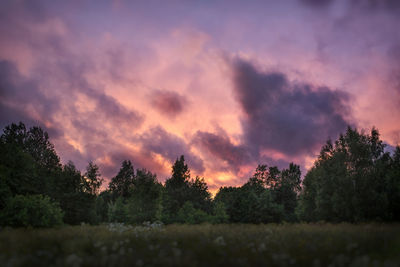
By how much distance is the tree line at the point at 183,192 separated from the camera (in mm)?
25188

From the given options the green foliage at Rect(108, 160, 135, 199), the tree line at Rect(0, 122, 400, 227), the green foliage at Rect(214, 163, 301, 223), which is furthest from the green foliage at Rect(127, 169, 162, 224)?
the green foliage at Rect(108, 160, 135, 199)

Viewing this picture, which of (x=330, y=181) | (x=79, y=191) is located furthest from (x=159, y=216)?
(x=330, y=181)

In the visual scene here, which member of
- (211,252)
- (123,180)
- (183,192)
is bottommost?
(211,252)

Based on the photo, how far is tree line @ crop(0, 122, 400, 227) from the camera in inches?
992

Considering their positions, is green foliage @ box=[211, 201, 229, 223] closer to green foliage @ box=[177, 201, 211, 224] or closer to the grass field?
green foliage @ box=[177, 201, 211, 224]

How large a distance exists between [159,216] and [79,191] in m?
13.6

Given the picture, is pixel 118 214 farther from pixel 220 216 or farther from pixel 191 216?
pixel 220 216

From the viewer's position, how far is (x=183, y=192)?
52688mm

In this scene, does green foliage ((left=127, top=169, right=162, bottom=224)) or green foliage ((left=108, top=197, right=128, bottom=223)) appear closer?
green foliage ((left=127, top=169, right=162, bottom=224))

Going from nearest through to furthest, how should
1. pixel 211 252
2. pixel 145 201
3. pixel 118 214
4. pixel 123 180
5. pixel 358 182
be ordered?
pixel 211 252 < pixel 358 182 < pixel 145 201 < pixel 118 214 < pixel 123 180

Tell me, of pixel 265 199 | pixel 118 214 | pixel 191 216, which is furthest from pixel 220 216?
pixel 118 214

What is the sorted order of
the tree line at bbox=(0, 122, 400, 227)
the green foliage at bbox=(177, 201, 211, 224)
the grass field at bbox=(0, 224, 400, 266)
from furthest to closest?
the green foliage at bbox=(177, 201, 211, 224) < the tree line at bbox=(0, 122, 400, 227) < the grass field at bbox=(0, 224, 400, 266)

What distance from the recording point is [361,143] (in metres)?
32.4

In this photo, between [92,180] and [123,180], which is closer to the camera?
[92,180]
